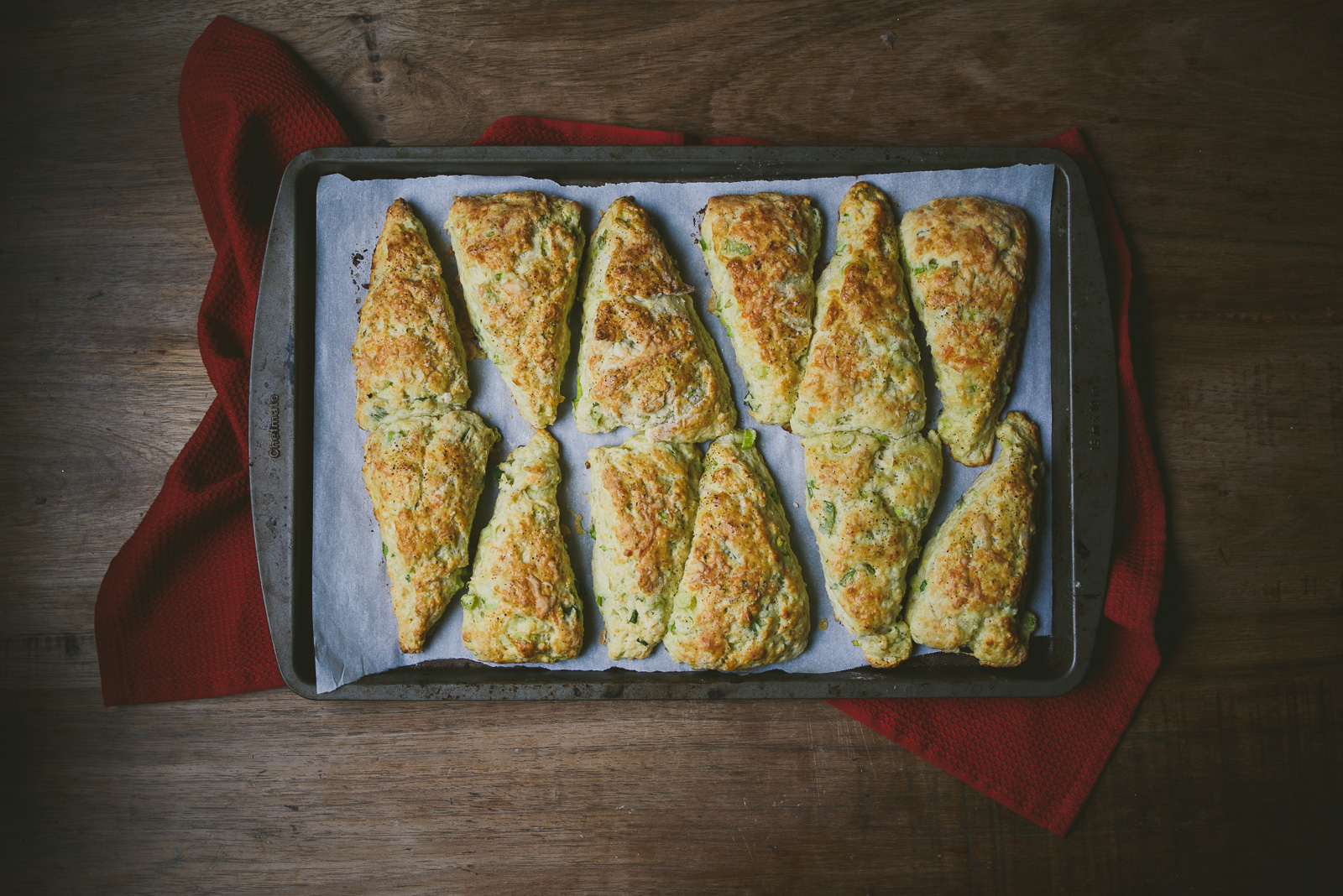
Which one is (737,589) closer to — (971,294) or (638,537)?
(638,537)

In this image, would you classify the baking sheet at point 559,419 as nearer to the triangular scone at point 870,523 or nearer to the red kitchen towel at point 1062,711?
the triangular scone at point 870,523

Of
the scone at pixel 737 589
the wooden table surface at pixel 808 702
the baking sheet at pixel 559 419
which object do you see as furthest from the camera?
the wooden table surface at pixel 808 702

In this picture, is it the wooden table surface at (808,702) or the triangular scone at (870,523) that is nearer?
the triangular scone at (870,523)

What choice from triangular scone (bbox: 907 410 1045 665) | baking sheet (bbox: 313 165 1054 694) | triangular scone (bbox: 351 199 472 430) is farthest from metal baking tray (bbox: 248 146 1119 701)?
triangular scone (bbox: 351 199 472 430)

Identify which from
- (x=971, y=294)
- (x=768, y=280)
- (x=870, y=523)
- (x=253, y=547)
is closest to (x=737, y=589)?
(x=870, y=523)

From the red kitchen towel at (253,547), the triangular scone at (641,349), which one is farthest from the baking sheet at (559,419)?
the red kitchen towel at (253,547)

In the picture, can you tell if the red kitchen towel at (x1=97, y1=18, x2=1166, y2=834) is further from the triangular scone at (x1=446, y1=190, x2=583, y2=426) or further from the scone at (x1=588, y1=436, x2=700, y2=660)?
the scone at (x1=588, y1=436, x2=700, y2=660)

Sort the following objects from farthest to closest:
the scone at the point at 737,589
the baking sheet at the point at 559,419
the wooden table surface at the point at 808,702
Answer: the wooden table surface at the point at 808,702, the baking sheet at the point at 559,419, the scone at the point at 737,589

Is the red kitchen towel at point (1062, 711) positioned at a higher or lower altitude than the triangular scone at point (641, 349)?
lower
